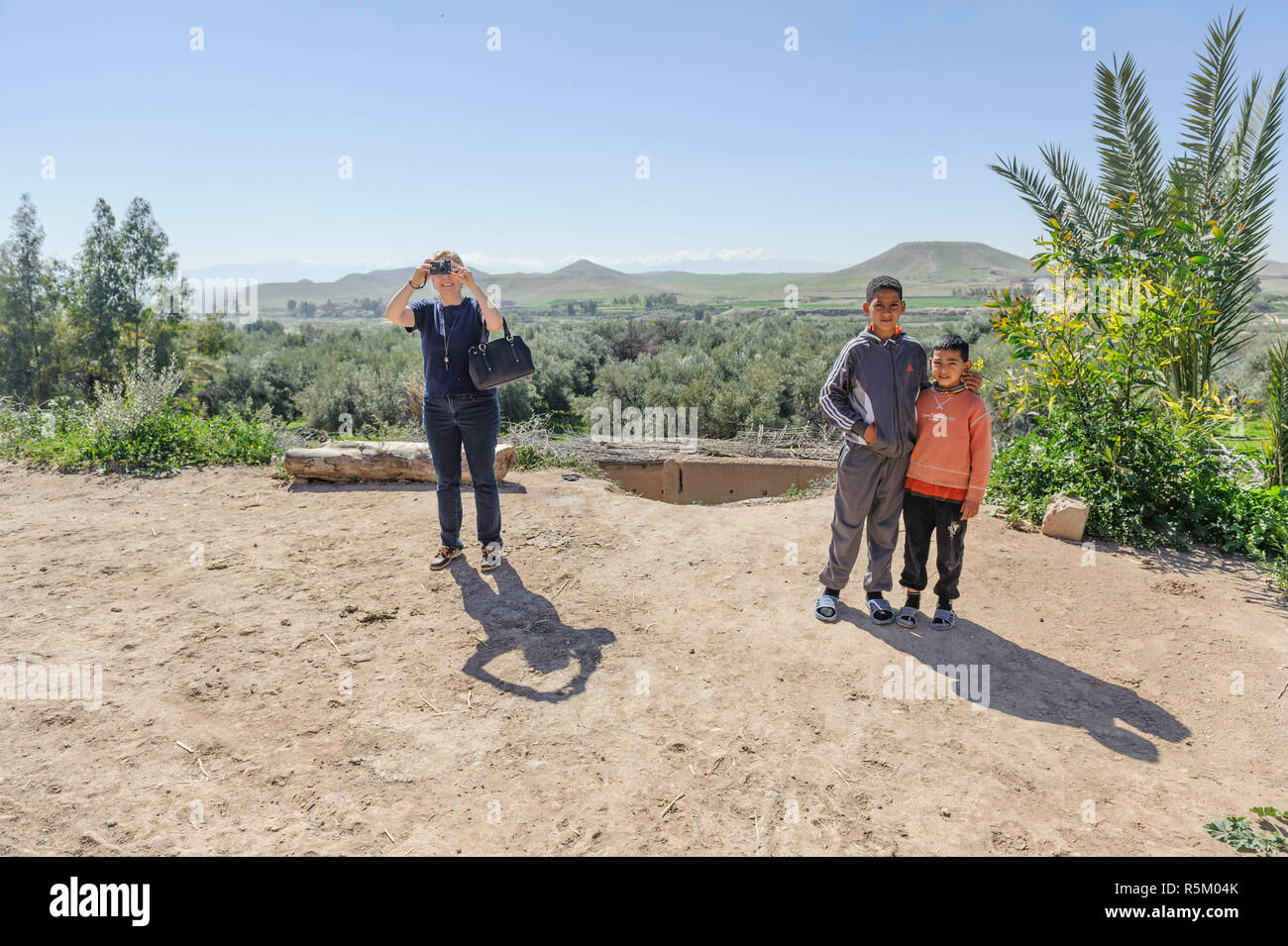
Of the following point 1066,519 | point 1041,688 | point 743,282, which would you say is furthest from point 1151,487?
point 743,282

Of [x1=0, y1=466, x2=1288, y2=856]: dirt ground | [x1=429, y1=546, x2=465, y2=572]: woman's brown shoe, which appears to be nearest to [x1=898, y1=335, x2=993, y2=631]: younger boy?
[x1=0, y1=466, x2=1288, y2=856]: dirt ground

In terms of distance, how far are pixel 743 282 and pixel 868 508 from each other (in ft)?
513

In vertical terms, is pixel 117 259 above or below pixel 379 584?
above

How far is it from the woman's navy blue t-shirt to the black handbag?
9 centimetres

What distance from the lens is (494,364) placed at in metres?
4.47

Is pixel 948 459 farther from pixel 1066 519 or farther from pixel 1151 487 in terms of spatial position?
pixel 1151 487

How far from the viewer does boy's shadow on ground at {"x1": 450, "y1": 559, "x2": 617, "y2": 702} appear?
363 cm

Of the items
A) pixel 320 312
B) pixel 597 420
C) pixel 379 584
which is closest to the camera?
pixel 379 584

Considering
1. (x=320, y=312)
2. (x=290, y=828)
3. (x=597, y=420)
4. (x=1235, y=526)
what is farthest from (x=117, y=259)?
(x=320, y=312)

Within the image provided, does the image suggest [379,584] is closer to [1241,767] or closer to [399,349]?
[1241,767]

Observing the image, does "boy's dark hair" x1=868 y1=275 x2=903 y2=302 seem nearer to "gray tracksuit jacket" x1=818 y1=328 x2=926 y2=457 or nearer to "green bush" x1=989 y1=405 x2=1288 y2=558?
"gray tracksuit jacket" x1=818 y1=328 x2=926 y2=457

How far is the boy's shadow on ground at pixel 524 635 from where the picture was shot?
3629 mm
